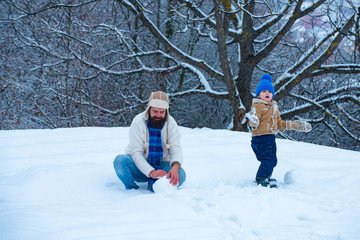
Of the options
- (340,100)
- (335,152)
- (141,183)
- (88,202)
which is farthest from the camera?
(340,100)

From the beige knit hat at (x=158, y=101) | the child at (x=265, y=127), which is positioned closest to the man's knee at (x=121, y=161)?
the beige knit hat at (x=158, y=101)

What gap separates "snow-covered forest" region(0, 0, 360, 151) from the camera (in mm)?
6497

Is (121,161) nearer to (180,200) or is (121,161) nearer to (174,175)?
(174,175)

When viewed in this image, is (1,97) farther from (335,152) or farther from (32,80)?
(335,152)

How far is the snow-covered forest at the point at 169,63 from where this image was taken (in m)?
6.50

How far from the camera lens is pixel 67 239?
153cm

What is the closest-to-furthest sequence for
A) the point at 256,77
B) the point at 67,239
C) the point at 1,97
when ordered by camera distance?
the point at 67,239
the point at 1,97
the point at 256,77

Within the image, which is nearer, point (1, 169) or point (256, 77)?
point (1, 169)

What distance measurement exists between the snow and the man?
0.16 meters

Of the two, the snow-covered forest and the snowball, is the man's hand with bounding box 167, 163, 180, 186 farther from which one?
the snow-covered forest

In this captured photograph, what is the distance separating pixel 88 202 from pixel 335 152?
3.62 m

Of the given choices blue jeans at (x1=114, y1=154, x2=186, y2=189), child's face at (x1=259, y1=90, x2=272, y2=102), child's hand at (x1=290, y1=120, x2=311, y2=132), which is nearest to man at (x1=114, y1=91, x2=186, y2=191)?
blue jeans at (x1=114, y1=154, x2=186, y2=189)

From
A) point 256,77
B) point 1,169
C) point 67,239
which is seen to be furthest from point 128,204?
point 256,77

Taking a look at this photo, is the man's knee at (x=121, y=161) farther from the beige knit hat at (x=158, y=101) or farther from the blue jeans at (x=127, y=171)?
the beige knit hat at (x=158, y=101)
